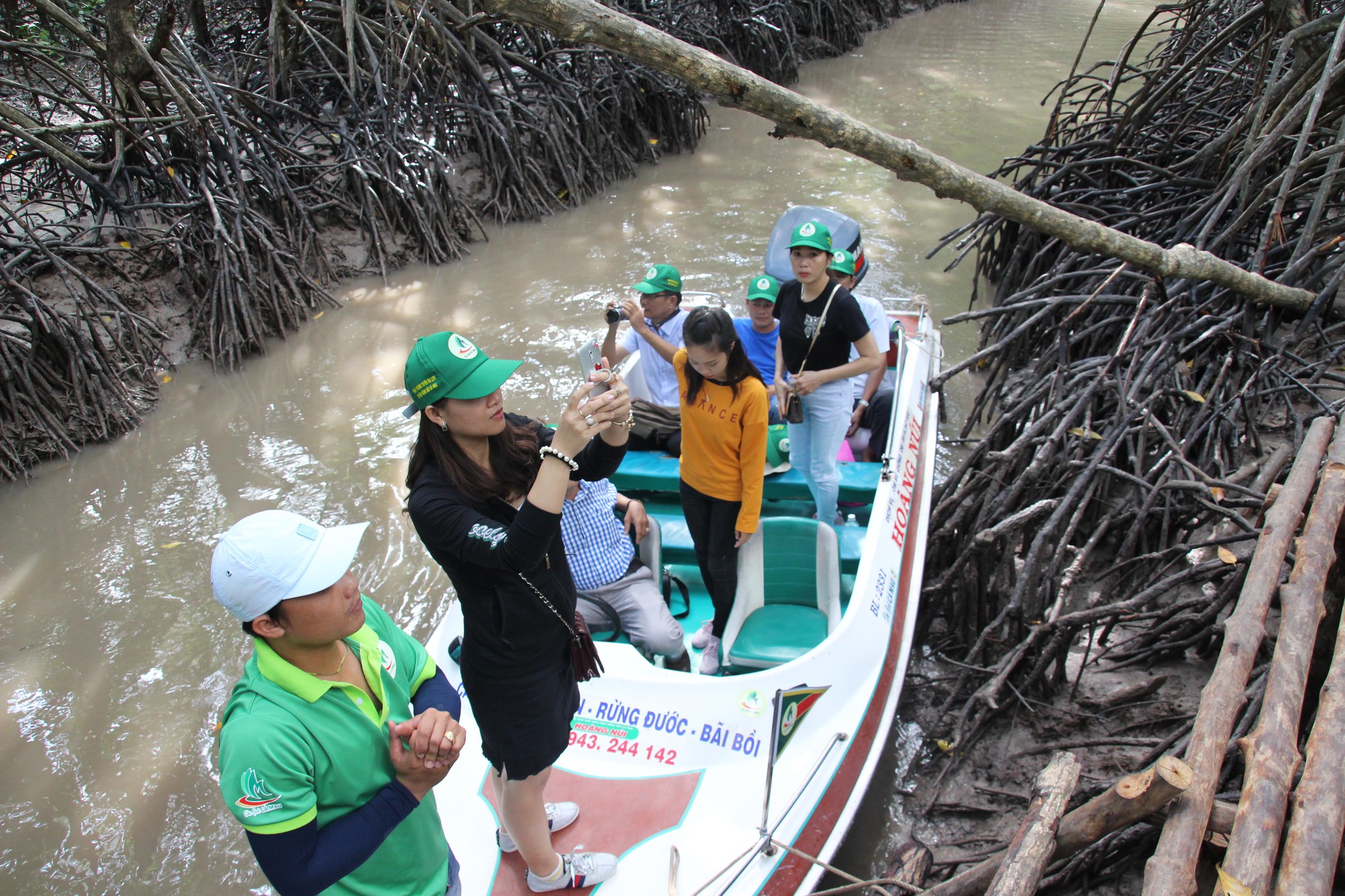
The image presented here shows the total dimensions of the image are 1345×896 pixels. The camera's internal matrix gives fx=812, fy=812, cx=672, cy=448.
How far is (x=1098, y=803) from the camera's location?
1554 millimetres

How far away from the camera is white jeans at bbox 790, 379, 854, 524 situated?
3.54 metres

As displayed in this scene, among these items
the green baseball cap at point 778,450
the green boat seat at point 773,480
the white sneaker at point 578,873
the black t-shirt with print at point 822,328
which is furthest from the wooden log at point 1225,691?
the green baseball cap at point 778,450

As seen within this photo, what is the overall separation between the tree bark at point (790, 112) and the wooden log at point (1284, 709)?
107 cm

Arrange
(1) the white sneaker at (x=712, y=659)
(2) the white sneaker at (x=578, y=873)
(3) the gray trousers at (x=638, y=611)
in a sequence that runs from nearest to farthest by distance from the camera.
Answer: (2) the white sneaker at (x=578, y=873) → (3) the gray trousers at (x=638, y=611) → (1) the white sneaker at (x=712, y=659)

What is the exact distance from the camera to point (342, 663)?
1.46 meters

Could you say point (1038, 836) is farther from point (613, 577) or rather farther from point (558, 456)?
point (613, 577)

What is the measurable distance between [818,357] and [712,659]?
134 centimetres

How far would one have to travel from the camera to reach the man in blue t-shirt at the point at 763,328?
12.7ft

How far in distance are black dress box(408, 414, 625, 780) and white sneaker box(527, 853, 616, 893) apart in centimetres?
46

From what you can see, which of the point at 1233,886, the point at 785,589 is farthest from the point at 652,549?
the point at 1233,886

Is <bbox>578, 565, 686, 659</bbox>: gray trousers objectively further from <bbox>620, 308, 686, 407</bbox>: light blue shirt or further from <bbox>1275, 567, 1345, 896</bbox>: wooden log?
<bbox>1275, 567, 1345, 896</bbox>: wooden log

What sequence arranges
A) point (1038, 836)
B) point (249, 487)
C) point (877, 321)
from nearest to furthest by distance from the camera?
1. point (1038, 836)
2. point (877, 321)
3. point (249, 487)

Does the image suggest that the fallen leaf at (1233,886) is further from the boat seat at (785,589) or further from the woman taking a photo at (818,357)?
the woman taking a photo at (818,357)

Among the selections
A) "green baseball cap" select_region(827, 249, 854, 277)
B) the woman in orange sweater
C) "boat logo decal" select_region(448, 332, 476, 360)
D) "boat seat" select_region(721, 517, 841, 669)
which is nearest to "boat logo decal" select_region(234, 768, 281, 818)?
"boat logo decal" select_region(448, 332, 476, 360)
